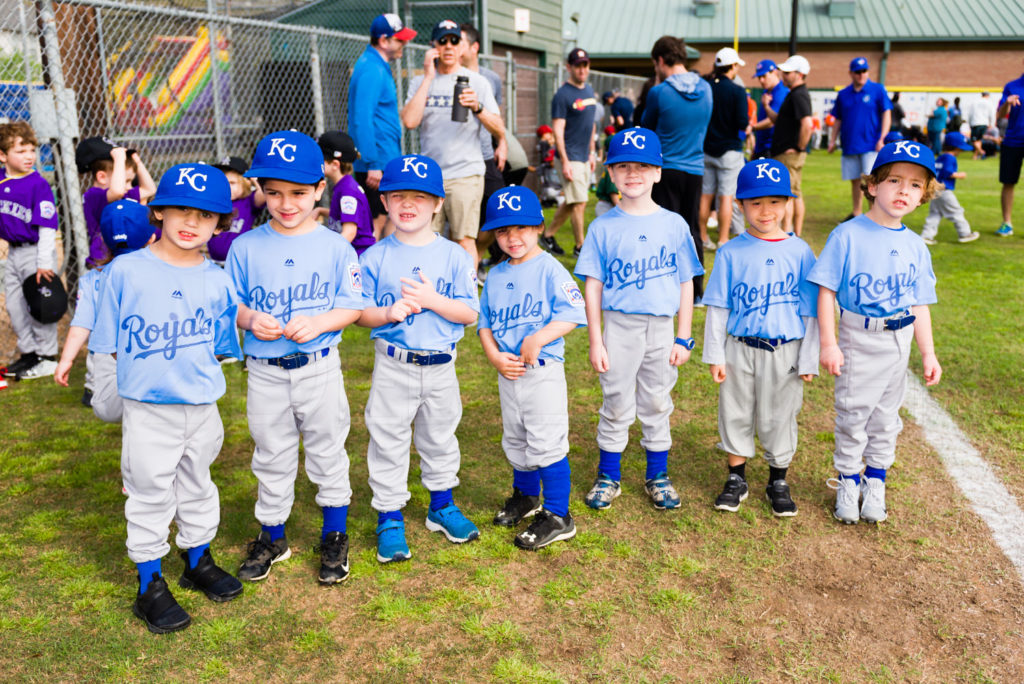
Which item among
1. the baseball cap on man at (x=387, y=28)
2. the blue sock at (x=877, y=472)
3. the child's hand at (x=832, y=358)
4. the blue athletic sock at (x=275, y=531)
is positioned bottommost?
the blue athletic sock at (x=275, y=531)

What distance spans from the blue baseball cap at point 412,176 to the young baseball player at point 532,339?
288 mm

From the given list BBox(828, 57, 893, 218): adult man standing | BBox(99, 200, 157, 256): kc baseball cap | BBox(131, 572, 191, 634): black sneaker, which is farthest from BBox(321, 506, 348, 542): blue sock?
BBox(828, 57, 893, 218): adult man standing

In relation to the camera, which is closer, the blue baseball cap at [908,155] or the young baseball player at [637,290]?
the blue baseball cap at [908,155]

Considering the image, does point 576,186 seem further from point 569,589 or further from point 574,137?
point 569,589

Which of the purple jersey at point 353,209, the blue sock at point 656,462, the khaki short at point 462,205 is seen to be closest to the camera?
the blue sock at point 656,462

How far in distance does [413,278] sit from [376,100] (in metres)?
3.22

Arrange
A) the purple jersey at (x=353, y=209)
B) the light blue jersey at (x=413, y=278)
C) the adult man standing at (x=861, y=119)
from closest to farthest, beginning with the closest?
the light blue jersey at (x=413, y=278) → the purple jersey at (x=353, y=209) → the adult man standing at (x=861, y=119)

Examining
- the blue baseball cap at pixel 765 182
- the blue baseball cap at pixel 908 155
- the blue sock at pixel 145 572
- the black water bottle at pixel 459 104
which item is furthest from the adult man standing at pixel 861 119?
the blue sock at pixel 145 572

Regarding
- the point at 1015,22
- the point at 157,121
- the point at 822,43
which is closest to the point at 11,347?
the point at 157,121

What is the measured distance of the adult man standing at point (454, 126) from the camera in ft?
20.3

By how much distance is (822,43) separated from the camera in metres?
39.4

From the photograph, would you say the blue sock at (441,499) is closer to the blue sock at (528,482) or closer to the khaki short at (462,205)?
the blue sock at (528,482)

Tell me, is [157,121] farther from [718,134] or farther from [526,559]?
[526,559]

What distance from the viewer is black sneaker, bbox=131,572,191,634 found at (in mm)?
3205
